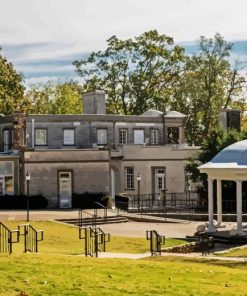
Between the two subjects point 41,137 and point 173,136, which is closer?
point 41,137

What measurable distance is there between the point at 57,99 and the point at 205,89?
19.6 metres

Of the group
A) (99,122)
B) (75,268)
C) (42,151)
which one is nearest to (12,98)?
(99,122)

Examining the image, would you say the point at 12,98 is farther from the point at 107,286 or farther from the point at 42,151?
the point at 107,286

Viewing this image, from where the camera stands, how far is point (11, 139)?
181 feet

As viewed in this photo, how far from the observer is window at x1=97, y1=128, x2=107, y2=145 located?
56062 millimetres

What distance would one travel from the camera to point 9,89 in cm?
7069

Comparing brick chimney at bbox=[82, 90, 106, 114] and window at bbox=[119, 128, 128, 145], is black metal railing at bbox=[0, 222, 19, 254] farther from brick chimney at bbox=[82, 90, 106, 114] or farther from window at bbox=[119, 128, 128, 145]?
brick chimney at bbox=[82, 90, 106, 114]

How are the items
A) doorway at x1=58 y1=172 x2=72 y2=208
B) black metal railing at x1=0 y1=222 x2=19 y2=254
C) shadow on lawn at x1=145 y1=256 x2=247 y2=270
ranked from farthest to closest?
1. doorway at x1=58 y1=172 x2=72 y2=208
2. shadow on lawn at x1=145 y1=256 x2=247 y2=270
3. black metal railing at x1=0 y1=222 x2=19 y2=254

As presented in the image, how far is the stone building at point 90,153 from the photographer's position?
159ft

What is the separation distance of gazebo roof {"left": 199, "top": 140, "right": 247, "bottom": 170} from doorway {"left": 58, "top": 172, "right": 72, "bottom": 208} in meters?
16.7

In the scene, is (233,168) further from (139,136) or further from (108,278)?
(139,136)

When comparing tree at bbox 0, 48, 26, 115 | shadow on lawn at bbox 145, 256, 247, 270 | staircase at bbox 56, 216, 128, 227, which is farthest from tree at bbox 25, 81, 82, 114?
shadow on lawn at bbox 145, 256, 247, 270

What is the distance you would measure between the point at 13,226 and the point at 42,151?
12.6m

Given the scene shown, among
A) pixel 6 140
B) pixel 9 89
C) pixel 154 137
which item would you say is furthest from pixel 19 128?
pixel 9 89
